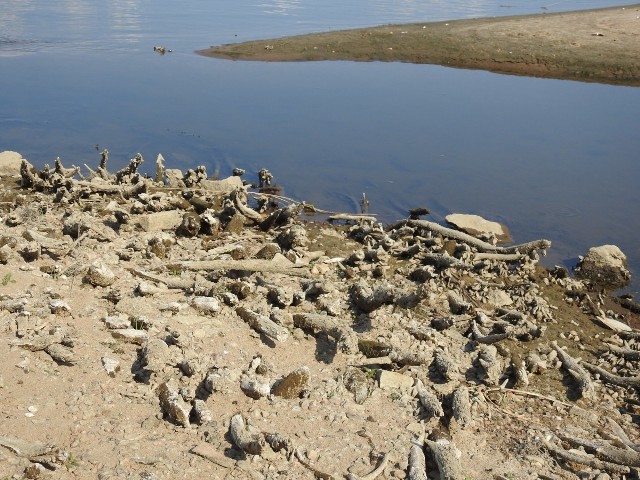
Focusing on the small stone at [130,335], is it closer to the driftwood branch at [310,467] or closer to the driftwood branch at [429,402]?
the driftwood branch at [310,467]

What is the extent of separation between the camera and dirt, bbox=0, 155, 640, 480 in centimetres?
621

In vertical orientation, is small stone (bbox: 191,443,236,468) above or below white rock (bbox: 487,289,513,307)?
above

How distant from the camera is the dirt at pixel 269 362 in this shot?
621cm

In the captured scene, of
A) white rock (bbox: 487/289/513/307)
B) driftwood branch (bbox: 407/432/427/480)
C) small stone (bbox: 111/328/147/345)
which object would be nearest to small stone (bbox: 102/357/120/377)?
small stone (bbox: 111/328/147/345)

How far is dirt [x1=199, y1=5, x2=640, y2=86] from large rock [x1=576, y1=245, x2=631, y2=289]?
18.3 meters

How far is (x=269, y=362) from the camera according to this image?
299 inches

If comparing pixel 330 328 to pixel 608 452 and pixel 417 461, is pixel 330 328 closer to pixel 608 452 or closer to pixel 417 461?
pixel 417 461

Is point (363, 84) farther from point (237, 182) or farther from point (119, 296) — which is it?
point (119, 296)

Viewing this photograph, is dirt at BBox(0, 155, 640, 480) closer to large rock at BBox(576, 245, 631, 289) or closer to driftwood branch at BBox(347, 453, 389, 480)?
driftwood branch at BBox(347, 453, 389, 480)

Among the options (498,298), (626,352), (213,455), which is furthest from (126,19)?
(213,455)

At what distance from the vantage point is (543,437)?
712 centimetres

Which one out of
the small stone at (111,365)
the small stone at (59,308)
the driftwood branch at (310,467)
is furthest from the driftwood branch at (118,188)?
the driftwood branch at (310,467)

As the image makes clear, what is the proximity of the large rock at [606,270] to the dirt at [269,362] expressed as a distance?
79 cm

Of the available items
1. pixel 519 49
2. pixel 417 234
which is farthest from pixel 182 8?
pixel 417 234
